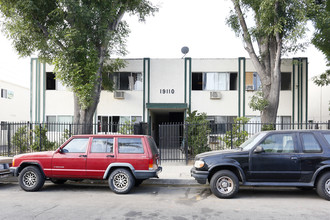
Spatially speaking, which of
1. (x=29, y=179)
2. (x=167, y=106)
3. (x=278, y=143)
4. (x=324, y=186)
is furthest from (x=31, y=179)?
(x=167, y=106)

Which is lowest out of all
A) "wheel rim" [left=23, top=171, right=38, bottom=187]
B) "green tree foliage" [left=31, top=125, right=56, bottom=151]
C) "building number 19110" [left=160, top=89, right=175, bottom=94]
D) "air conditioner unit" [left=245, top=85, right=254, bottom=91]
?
"wheel rim" [left=23, top=171, right=38, bottom=187]

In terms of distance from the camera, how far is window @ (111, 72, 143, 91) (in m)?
19.1

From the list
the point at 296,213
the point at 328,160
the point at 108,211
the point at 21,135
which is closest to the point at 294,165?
the point at 328,160

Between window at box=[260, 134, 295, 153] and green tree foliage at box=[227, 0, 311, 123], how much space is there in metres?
8.11

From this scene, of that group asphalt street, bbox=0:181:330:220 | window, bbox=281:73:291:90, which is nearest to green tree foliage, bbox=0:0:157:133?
asphalt street, bbox=0:181:330:220

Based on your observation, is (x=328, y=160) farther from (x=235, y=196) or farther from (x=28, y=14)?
(x=28, y=14)

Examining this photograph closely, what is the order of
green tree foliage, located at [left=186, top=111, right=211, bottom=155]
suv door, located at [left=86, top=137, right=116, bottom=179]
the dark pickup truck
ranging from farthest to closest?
green tree foliage, located at [left=186, top=111, right=211, bottom=155]
suv door, located at [left=86, top=137, right=116, bottom=179]
the dark pickup truck

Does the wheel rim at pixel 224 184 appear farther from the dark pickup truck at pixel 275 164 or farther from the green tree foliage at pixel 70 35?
the green tree foliage at pixel 70 35

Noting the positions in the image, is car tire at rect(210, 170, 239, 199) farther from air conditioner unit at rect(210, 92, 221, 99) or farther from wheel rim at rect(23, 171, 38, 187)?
air conditioner unit at rect(210, 92, 221, 99)

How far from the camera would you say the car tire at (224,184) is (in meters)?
6.82

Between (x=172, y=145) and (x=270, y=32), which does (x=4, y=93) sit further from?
(x=270, y=32)

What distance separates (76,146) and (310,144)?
6.12 metres

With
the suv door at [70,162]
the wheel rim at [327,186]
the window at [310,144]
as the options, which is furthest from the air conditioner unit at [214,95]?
the suv door at [70,162]

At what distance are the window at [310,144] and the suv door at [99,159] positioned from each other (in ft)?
16.0
